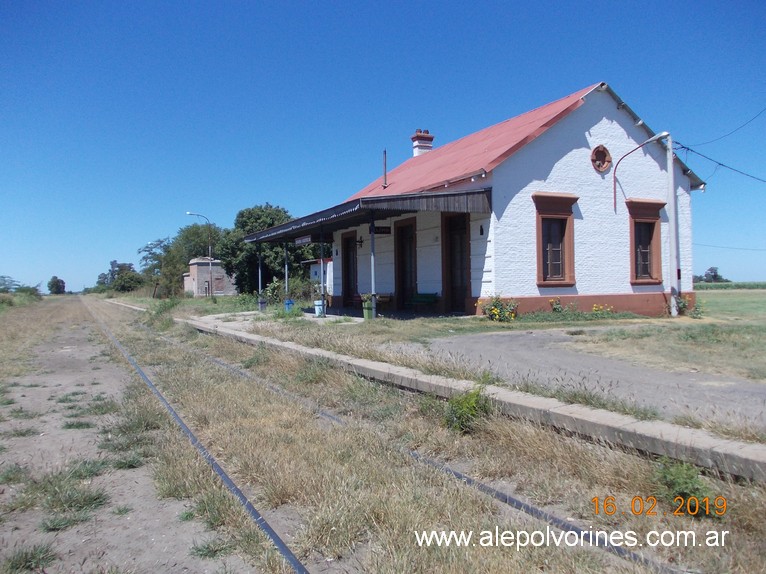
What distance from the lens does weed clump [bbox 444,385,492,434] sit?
5.65 metres

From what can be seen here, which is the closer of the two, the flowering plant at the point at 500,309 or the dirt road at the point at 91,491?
the dirt road at the point at 91,491

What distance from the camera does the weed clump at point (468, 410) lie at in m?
5.65

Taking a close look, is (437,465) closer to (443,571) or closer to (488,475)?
(488,475)

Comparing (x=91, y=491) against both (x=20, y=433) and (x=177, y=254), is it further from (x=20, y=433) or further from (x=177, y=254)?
(x=177, y=254)

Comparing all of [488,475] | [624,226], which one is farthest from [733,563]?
[624,226]

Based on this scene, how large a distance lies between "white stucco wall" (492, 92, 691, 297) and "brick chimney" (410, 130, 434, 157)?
35.2 ft

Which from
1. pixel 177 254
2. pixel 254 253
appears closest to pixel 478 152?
pixel 254 253

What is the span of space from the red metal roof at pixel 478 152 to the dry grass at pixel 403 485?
11.8 meters

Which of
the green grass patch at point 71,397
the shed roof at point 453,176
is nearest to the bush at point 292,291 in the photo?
the shed roof at point 453,176

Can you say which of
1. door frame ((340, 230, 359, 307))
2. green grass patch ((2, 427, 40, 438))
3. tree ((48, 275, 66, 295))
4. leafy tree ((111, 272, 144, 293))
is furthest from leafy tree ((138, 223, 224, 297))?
tree ((48, 275, 66, 295))

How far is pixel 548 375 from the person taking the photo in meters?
7.84

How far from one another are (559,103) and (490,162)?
4.89 metres

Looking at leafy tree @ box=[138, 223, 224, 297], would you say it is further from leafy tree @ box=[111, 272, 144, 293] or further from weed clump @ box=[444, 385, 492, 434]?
weed clump @ box=[444, 385, 492, 434]

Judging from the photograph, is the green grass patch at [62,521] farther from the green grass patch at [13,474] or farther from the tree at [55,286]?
the tree at [55,286]
